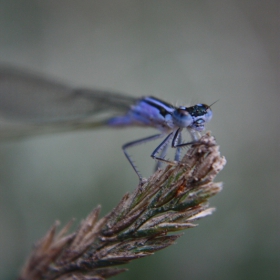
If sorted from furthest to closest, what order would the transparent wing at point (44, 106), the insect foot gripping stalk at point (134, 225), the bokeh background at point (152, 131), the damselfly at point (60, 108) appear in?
the transparent wing at point (44, 106), the bokeh background at point (152, 131), the damselfly at point (60, 108), the insect foot gripping stalk at point (134, 225)

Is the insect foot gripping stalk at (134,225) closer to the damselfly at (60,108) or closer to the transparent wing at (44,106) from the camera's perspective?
the damselfly at (60,108)

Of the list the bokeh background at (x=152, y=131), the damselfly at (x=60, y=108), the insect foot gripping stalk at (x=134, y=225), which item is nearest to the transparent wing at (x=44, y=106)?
the damselfly at (x=60, y=108)

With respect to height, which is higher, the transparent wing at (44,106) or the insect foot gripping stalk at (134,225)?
the transparent wing at (44,106)

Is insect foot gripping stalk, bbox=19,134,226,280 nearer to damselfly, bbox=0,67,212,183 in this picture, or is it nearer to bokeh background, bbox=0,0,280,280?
damselfly, bbox=0,67,212,183

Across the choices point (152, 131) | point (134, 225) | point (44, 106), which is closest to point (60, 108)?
point (44, 106)

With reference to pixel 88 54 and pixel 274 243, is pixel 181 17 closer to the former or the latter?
pixel 88 54

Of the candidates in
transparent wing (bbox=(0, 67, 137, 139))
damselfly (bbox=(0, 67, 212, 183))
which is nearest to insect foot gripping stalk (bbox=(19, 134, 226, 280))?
damselfly (bbox=(0, 67, 212, 183))

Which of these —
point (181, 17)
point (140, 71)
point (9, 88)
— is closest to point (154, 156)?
point (9, 88)

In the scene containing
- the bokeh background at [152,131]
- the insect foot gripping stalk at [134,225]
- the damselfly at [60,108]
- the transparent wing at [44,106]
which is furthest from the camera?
the transparent wing at [44,106]
